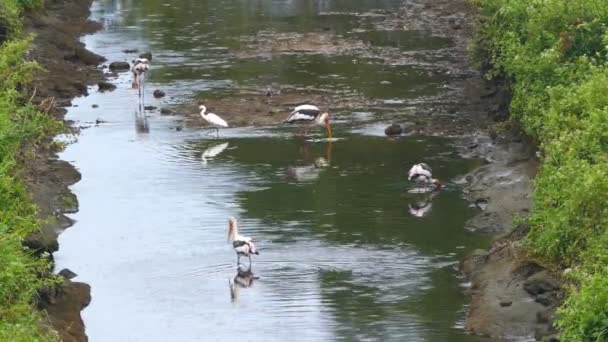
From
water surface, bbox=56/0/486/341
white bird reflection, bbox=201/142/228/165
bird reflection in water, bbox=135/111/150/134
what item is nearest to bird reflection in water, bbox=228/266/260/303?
water surface, bbox=56/0/486/341

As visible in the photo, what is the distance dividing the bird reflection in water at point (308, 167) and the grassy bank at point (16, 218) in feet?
17.5

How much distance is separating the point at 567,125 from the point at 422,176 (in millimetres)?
5349

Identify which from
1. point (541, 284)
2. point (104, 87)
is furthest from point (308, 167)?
point (104, 87)

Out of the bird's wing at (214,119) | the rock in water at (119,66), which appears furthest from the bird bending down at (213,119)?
the rock in water at (119,66)

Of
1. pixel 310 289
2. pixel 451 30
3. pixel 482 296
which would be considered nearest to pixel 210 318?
pixel 310 289

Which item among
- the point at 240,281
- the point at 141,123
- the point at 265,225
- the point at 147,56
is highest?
the point at 240,281

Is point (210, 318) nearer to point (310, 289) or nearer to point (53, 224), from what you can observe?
point (310, 289)

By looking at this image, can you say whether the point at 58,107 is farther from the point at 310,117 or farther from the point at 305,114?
the point at 310,117

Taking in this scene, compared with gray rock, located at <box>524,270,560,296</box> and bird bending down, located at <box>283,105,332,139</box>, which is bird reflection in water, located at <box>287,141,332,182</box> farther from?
gray rock, located at <box>524,270,560,296</box>

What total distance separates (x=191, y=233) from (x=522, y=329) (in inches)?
325

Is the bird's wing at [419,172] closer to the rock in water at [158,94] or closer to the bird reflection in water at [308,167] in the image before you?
the bird reflection in water at [308,167]

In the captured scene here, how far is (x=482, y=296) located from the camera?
22.2 m

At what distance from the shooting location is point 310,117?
34.0 metres

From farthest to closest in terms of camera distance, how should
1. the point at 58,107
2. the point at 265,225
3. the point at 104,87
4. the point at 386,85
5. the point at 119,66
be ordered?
the point at 119,66
the point at 104,87
the point at 386,85
the point at 58,107
the point at 265,225
